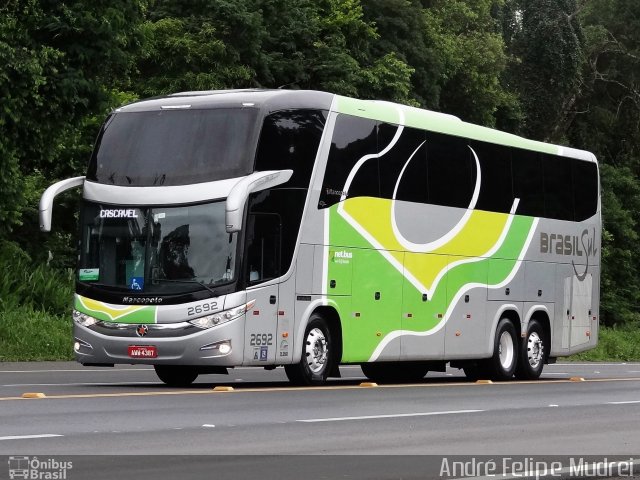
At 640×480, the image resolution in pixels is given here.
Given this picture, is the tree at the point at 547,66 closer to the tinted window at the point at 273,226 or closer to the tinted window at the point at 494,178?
the tinted window at the point at 494,178

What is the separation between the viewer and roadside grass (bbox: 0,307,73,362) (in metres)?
29.4

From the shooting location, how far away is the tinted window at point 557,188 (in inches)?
1141

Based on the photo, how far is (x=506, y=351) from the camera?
27.8 metres

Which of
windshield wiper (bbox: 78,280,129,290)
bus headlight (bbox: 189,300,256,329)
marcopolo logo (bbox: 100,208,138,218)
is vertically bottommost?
bus headlight (bbox: 189,300,256,329)

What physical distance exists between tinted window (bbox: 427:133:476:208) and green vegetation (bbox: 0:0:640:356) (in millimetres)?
7381

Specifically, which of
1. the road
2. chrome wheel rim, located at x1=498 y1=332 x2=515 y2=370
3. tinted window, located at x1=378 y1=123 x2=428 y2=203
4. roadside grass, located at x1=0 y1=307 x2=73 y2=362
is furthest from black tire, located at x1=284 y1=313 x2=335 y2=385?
roadside grass, located at x1=0 y1=307 x2=73 y2=362

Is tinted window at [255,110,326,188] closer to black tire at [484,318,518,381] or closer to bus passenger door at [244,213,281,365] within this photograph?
bus passenger door at [244,213,281,365]

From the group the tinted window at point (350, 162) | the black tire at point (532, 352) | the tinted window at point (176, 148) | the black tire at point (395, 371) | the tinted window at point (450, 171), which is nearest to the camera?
the tinted window at point (176, 148)

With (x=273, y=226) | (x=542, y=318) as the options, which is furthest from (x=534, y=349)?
(x=273, y=226)

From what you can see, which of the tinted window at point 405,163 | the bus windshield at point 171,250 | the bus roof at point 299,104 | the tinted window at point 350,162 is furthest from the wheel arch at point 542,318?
the bus windshield at point 171,250

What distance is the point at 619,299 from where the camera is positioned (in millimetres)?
69312

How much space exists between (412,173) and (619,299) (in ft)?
152

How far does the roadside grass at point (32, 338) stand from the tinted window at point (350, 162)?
8860 mm

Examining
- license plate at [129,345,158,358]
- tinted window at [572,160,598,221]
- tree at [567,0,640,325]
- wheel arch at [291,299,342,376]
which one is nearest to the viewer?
license plate at [129,345,158,358]
